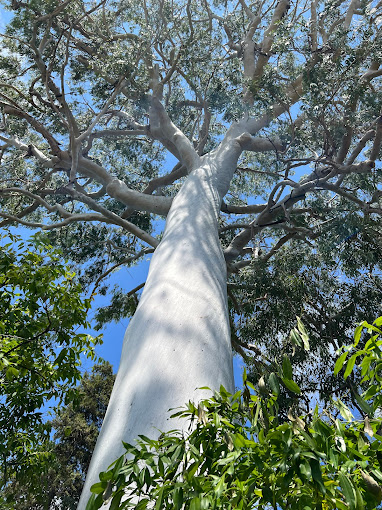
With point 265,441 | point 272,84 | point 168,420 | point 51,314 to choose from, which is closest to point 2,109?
point 272,84

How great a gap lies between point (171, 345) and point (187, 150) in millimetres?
4021

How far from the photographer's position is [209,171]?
15.3 feet

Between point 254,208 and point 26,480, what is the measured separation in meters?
3.86

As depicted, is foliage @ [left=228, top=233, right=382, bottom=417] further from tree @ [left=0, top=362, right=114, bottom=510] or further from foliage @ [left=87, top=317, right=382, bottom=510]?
tree @ [left=0, top=362, right=114, bottom=510]

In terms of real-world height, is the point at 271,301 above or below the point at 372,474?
above

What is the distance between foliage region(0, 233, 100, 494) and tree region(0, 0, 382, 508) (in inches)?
27.4

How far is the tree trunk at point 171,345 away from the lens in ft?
5.54

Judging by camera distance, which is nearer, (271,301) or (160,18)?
(271,301)

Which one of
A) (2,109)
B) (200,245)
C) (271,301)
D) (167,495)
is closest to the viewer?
(167,495)

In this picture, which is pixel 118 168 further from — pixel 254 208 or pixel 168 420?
pixel 168 420

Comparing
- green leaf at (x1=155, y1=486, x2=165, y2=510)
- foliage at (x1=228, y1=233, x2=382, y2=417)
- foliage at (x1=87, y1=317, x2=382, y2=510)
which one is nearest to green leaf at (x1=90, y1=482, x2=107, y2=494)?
foliage at (x1=87, y1=317, x2=382, y2=510)

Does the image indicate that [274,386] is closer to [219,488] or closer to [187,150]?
[219,488]

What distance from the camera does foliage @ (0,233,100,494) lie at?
2.89 metres

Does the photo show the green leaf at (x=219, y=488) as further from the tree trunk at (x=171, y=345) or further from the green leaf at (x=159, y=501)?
the tree trunk at (x=171, y=345)
